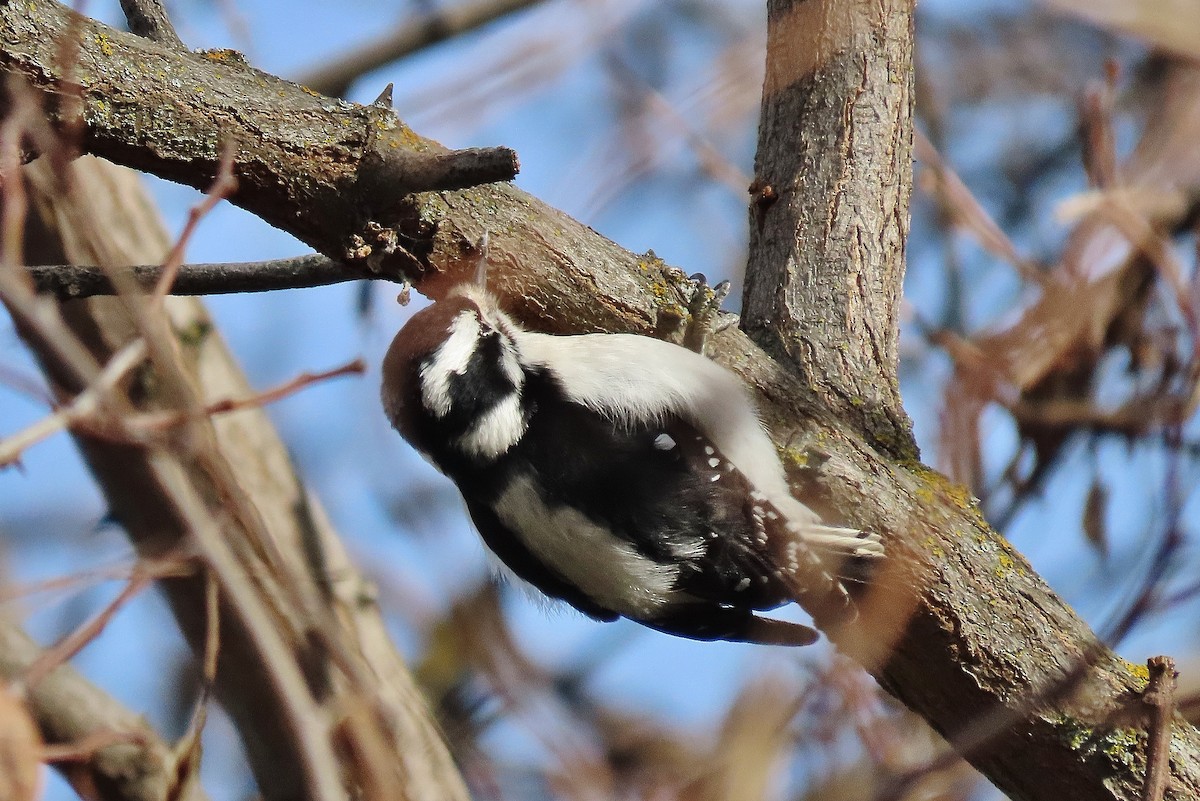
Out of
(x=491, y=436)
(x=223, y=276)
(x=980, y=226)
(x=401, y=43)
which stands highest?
(x=401, y=43)

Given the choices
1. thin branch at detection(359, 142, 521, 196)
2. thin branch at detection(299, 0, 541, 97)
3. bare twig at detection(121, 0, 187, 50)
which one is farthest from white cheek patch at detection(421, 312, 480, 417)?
thin branch at detection(299, 0, 541, 97)

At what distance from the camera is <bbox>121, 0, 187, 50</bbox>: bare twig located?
307 cm

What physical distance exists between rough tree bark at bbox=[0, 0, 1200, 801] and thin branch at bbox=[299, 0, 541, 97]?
8.50 ft

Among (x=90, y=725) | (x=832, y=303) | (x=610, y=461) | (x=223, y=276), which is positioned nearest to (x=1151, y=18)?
(x=832, y=303)

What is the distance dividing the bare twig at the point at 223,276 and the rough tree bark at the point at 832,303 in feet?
0.92

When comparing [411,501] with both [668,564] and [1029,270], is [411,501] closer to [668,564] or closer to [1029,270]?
[668,564]

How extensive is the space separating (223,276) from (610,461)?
1.20 m

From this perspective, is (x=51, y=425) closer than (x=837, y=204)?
Yes

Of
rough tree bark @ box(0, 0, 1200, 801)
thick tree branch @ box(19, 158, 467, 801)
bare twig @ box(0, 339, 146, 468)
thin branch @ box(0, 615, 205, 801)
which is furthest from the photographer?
thick tree branch @ box(19, 158, 467, 801)

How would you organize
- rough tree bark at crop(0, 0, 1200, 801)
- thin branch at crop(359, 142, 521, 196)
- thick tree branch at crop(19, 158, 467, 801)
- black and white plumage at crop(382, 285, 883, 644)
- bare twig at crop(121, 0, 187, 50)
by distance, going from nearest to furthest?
thin branch at crop(359, 142, 521, 196)
rough tree bark at crop(0, 0, 1200, 801)
bare twig at crop(121, 0, 187, 50)
black and white plumage at crop(382, 285, 883, 644)
thick tree branch at crop(19, 158, 467, 801)

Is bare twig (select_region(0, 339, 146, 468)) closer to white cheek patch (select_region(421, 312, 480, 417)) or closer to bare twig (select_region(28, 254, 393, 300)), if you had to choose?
bare twig (select_region(28, 254, 393, 300))

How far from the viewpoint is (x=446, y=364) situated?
3557mm

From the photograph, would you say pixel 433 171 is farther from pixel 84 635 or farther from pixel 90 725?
pixel 90 725

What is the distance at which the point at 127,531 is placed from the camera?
4.57m
